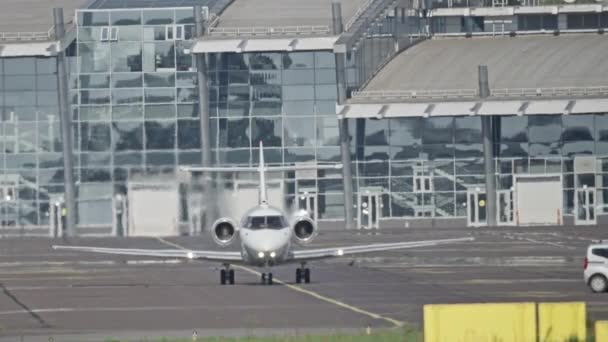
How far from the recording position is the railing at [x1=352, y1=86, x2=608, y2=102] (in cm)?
9419

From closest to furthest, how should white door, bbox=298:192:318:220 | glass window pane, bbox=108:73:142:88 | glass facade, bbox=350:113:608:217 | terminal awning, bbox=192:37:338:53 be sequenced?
terminal awning, bbox=192:37:338:53 < glass window pane, bbox=108:73:142:88 < white door, bbox=298:192:318:220 < glass facade, bbox=350:113:608:217

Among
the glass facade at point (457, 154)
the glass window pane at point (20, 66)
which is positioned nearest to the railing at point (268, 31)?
the glass facade at point (457, 154)

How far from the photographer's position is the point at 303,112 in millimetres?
97438

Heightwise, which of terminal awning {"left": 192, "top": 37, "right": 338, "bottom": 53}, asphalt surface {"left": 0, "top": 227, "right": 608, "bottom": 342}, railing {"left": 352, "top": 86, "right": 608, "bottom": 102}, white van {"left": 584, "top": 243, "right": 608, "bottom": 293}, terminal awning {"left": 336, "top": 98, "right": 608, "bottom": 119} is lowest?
asphalt surface {"left": 0, "top": 227, "right": 608, "bottom": 342}

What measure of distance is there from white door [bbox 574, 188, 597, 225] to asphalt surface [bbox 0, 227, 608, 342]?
17.7m

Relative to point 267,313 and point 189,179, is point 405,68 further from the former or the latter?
point 267,313

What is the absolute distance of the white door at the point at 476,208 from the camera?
324 feet

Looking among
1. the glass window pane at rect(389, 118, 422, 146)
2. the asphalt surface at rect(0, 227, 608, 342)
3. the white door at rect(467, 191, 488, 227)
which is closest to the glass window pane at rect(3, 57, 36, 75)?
the asphalt surface at rect(0, 227, 608, 342)

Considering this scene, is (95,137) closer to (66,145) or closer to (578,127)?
(66,145)

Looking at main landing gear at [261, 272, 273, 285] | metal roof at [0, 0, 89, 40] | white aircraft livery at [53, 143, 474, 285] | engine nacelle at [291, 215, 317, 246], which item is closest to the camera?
white aircraft livery at [53, 143, 474, 285]

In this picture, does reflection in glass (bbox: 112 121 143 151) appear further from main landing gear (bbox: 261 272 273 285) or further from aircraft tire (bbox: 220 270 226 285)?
aircraft tire (bbox: 220 270 226 285)

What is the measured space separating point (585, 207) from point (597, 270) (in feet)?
168

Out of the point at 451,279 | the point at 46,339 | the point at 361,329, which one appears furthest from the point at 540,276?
the point at 46,339

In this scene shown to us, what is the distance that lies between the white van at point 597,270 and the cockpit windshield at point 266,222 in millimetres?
8970
